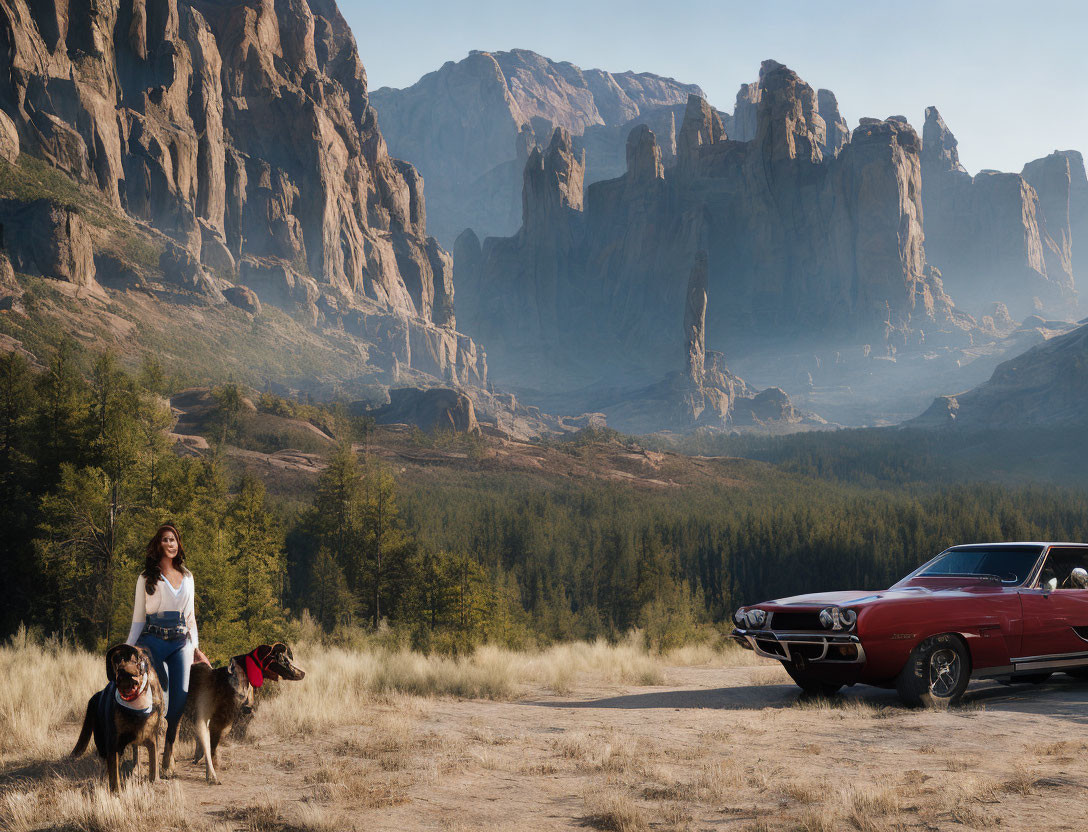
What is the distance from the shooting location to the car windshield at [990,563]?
1119cm

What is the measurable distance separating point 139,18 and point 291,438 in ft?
383

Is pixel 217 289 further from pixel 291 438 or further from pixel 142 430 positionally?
pixel 142 430

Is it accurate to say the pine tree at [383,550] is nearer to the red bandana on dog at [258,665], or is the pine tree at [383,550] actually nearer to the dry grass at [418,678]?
the dry grass at [418,678]

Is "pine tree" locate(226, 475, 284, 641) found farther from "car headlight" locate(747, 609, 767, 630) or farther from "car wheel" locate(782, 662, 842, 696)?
"car wheel" locate(782, 662, 842, 696)

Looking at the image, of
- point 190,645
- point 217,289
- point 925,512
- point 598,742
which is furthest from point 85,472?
point 217,289

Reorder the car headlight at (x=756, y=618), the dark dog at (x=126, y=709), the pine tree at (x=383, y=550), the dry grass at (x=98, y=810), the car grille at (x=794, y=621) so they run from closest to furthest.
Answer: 1. the dry grass at (x=98, y=810)
2. the dark dog at (x=126, y=709)
3. the car grille at (x=794, y=621)
4. the car headlight at (x=756, y=618)
5. the pine tree at (x=383, y=550)

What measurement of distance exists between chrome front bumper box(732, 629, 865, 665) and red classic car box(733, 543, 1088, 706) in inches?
0.5

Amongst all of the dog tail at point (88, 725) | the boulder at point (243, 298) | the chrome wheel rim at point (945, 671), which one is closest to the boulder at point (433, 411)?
the boulder at point (243, 298)

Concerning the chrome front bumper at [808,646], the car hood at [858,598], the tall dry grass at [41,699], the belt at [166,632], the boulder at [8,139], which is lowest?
the tall dry grass at [41,699]

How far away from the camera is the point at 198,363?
472ft

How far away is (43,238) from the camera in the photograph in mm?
128875

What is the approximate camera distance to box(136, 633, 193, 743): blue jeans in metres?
7.32

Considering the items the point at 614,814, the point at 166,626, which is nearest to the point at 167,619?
the point at 166,626

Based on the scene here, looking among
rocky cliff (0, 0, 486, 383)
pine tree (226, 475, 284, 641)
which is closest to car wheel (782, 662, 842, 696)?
pine tree (226, 475, 284, 641)
